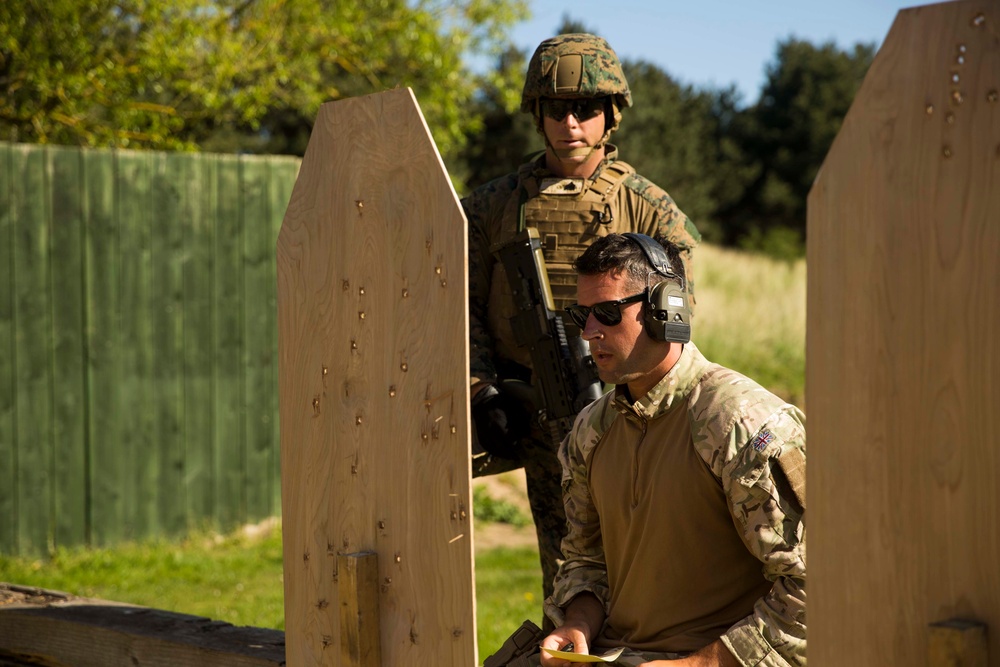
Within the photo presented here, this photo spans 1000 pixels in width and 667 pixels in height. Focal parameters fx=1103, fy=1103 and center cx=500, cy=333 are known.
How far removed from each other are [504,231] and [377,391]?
129 centimetres

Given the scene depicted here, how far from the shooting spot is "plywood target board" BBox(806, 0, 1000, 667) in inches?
67.2

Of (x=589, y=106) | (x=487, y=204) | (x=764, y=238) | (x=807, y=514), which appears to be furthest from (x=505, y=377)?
(x=764, y=238)

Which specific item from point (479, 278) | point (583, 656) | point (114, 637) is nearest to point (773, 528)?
point (583, 656)

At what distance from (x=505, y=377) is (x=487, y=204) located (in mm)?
613

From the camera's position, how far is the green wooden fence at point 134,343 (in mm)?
6324

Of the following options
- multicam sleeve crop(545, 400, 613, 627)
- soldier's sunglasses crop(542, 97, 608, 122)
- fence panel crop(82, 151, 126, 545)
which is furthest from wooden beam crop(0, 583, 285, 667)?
fence panel crop(82, 151, 126, 545)

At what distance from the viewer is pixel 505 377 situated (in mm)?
3912

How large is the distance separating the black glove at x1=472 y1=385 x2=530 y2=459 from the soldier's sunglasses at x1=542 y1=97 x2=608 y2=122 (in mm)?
952

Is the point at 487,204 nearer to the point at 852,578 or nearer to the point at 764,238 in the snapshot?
the point at 852,578

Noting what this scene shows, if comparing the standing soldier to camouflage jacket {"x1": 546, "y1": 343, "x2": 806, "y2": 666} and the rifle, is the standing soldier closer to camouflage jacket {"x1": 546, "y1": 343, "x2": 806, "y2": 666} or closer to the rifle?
the rifle

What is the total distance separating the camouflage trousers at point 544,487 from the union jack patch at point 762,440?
1490 millimetres

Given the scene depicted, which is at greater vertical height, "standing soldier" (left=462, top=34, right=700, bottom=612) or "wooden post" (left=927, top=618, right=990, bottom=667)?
"standing soldier" (left=462, top=34, right=700, bottom=612)

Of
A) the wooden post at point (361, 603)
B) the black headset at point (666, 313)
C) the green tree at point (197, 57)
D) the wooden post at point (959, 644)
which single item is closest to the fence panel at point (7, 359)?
the green tree at point (197, 57)

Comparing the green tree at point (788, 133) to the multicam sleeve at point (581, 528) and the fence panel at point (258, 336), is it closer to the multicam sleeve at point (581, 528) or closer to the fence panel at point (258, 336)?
the fence panel at point (258, 336)
